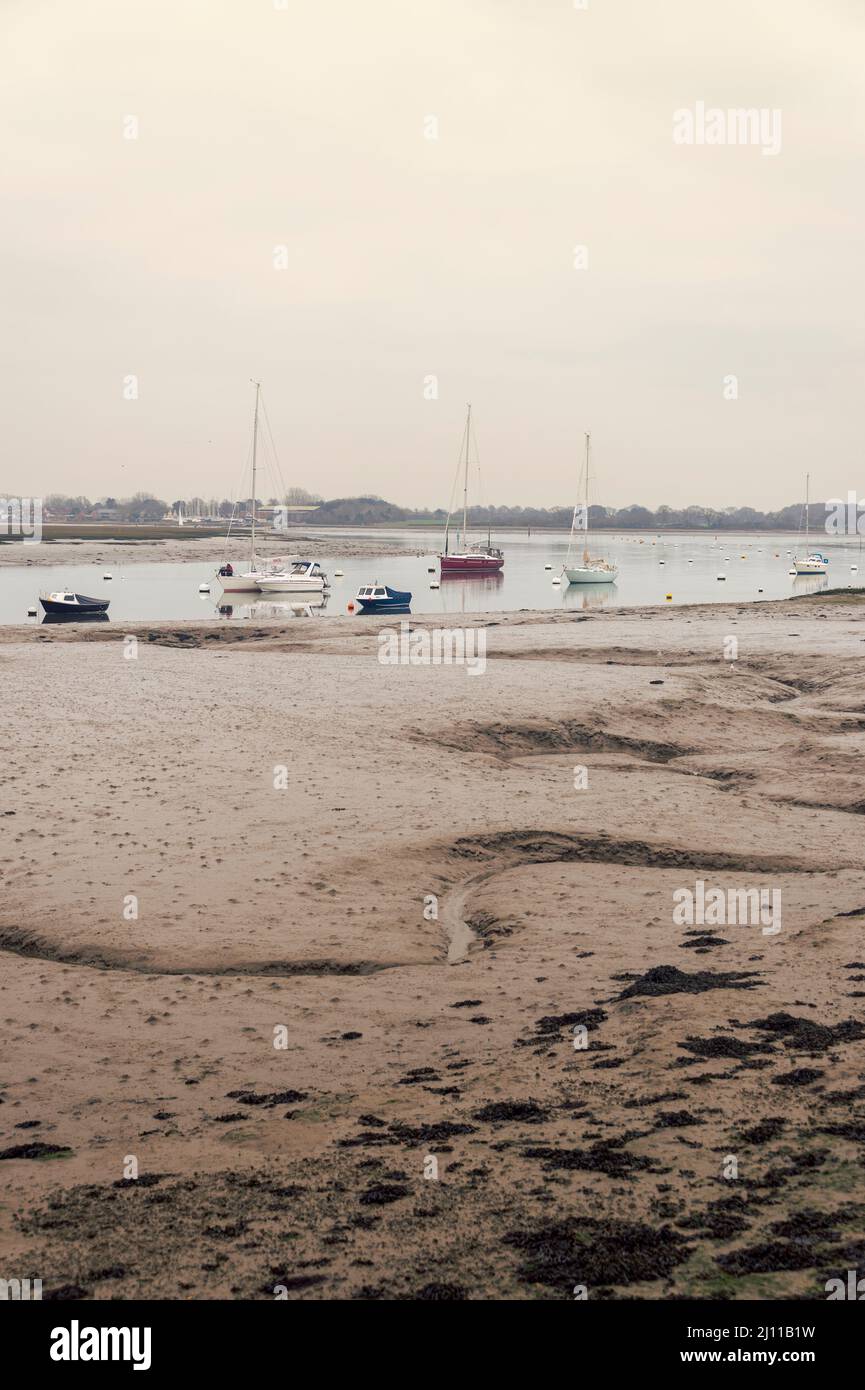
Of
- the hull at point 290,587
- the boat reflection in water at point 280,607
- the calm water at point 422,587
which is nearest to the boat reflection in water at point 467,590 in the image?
the calm water at point 422,587

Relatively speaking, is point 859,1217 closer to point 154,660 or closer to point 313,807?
point 313,807

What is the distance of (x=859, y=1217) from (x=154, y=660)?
32464mm

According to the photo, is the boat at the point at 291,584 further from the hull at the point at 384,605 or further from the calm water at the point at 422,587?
the hull at the point at 384,605

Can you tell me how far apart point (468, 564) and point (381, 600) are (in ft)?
122

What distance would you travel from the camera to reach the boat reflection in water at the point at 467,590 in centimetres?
7038

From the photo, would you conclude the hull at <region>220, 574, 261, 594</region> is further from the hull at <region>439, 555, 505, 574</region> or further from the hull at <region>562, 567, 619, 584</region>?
the hull at <region>439, 555, 505, 574</region>

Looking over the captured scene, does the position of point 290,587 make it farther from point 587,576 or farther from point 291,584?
point 587,576

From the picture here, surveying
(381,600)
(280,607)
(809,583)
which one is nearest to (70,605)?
(280,607)

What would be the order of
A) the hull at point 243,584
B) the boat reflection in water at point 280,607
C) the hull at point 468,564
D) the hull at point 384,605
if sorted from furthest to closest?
the hull at point 468,564 → the hull at point 243,584 → the hull at point 384,605 → the boat reflection in water at point 280,607

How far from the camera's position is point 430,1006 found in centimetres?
1058

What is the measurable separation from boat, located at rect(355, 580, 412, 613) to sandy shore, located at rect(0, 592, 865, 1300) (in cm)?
3945

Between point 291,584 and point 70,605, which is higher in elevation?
point 291,584

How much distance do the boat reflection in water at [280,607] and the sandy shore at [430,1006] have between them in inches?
1547
